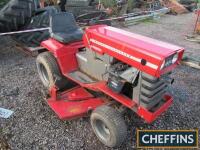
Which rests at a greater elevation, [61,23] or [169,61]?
[61,23]

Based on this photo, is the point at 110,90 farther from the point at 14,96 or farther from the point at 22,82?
the point at 22,82

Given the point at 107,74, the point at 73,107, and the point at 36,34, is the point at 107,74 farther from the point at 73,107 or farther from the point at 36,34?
the point at 36,34

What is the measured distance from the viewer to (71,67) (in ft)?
11.0

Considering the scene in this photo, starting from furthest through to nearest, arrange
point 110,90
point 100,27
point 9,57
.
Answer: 1. point 9,57
2. point 100,27
3. point 110,90

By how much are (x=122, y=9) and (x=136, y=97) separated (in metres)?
6.57

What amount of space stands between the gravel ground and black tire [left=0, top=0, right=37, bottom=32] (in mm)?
743

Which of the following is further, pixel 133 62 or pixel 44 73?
pixel 44 73

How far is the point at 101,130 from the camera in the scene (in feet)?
9.04

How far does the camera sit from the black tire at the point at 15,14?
473 cm

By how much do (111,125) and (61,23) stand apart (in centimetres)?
176

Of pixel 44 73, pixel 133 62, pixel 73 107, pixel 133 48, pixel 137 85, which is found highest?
pixel 133 48

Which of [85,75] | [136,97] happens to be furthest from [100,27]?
[136,97]

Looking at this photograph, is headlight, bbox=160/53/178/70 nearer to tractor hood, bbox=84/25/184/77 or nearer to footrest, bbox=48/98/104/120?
tractor hood, bbox=84/25/184/77

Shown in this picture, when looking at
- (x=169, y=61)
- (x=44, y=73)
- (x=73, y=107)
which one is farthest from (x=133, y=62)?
(x=44, y=73)
